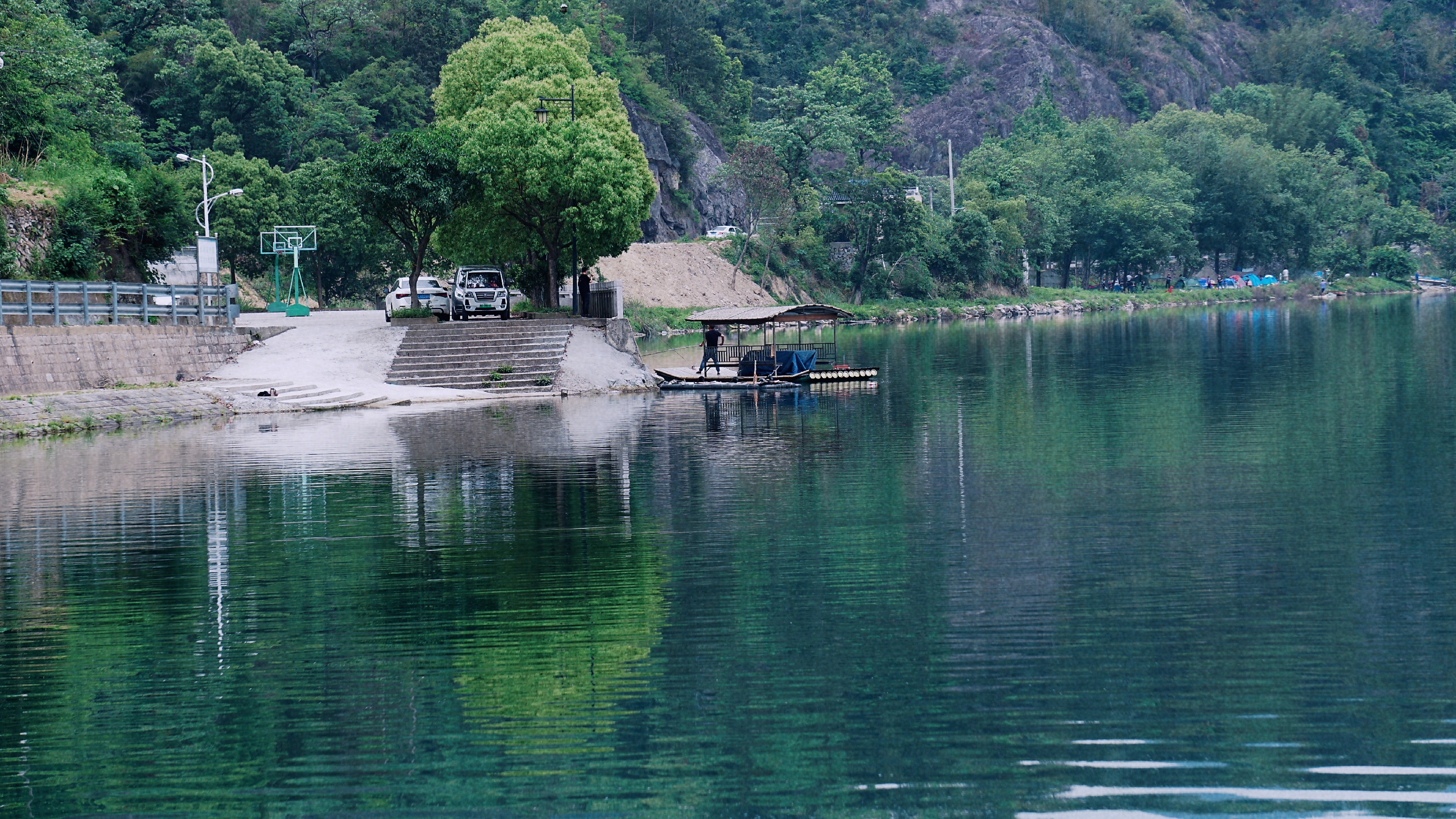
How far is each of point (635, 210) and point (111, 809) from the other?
47.0m

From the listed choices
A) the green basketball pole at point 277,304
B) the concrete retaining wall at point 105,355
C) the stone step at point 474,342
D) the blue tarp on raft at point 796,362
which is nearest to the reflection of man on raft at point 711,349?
the blue tarp on raft at point 796,362

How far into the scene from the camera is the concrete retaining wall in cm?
3822

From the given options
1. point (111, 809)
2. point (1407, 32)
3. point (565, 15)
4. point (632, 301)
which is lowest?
point (111, 809)

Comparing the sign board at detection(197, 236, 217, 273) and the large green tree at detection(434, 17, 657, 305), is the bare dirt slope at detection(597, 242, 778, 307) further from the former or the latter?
the sign board at detection(197, 236, 217, 273)

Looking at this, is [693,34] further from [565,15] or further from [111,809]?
[111,809]

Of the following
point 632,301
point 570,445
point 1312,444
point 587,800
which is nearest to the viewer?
point 587,800

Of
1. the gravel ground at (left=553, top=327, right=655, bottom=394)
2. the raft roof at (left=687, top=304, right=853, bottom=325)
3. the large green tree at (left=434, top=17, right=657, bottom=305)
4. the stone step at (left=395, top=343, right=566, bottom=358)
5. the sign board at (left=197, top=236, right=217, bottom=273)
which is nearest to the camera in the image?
the gravel ground at (left=553, top=327, right=655, bottom=394)

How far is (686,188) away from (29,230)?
82005 mm

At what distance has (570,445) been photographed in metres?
31.1

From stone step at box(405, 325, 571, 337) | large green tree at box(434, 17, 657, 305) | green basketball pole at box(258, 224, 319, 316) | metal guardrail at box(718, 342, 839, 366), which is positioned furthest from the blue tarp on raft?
green basketball pole at box(258, 224, 319, 316)

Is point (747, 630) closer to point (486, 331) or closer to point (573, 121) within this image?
point (486, 331)

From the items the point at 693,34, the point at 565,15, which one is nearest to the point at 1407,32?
the point at 693,34

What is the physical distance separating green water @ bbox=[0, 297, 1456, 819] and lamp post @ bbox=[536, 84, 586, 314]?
990 inches

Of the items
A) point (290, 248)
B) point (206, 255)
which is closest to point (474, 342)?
point (206, 255)
